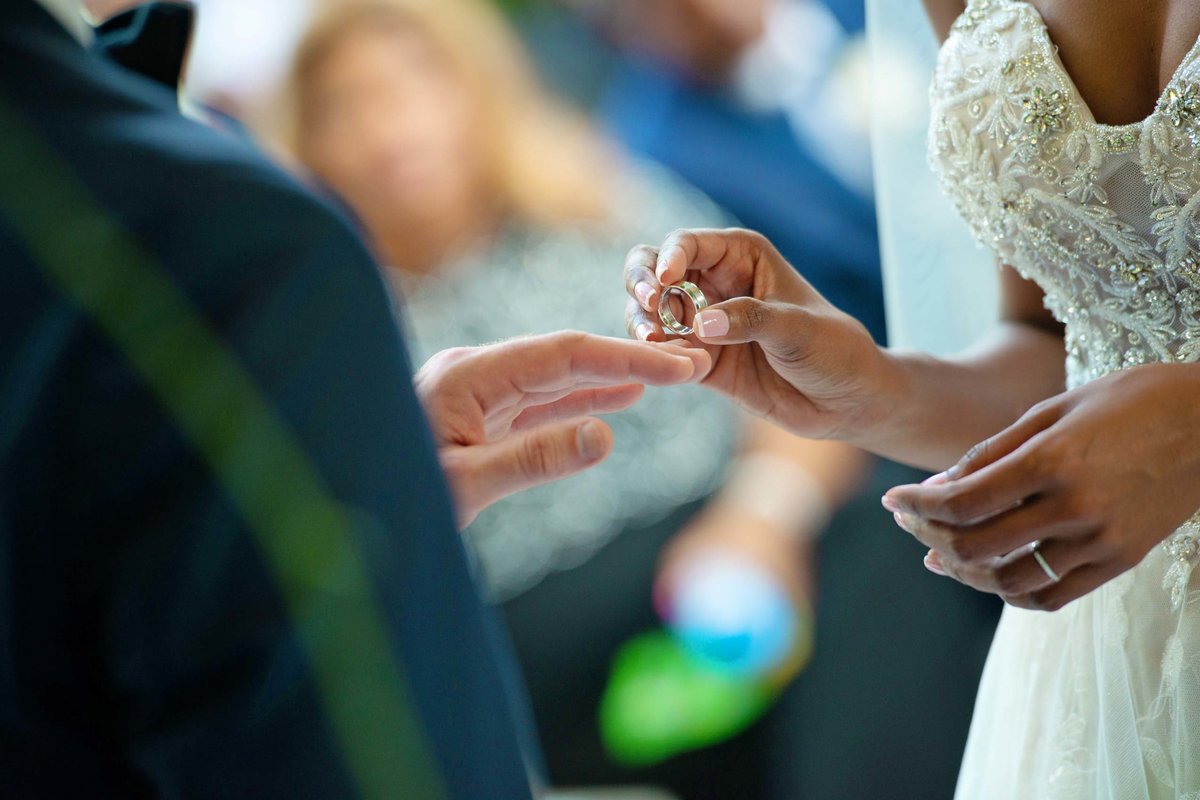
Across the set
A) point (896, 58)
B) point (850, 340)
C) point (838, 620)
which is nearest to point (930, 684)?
point (838, 620)

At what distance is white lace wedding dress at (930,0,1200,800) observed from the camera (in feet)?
2.52

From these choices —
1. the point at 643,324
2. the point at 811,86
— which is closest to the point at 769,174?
the point at 811,86

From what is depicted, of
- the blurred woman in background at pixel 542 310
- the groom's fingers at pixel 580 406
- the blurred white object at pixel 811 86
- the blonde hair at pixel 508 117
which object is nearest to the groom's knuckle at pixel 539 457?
the groom's fingers at pixel 580 406

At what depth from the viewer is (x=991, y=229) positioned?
89 cm

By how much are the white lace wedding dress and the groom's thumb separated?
218 mm

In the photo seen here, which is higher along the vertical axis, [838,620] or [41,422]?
[41,422]

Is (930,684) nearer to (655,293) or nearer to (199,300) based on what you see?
(655,293)

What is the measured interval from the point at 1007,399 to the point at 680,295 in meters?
0.33

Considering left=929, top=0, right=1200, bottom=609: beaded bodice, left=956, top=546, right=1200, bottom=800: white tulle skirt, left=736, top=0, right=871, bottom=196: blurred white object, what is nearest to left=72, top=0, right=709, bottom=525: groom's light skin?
left=929, top=0, right=1200, bottom=609: beaded bodice

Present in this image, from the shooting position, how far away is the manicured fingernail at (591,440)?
698 mm

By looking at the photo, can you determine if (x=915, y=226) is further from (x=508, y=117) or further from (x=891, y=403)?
(x=508, y=117)

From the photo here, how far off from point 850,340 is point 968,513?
23cm

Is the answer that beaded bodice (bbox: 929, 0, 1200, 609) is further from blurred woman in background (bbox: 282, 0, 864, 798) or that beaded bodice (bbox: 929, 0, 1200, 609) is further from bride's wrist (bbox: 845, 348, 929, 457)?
blurred woman in background (bbox: 282, 0, 864, 798)

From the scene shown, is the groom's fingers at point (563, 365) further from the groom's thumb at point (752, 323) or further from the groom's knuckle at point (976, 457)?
the groom's knuckle at point (976, 457)
